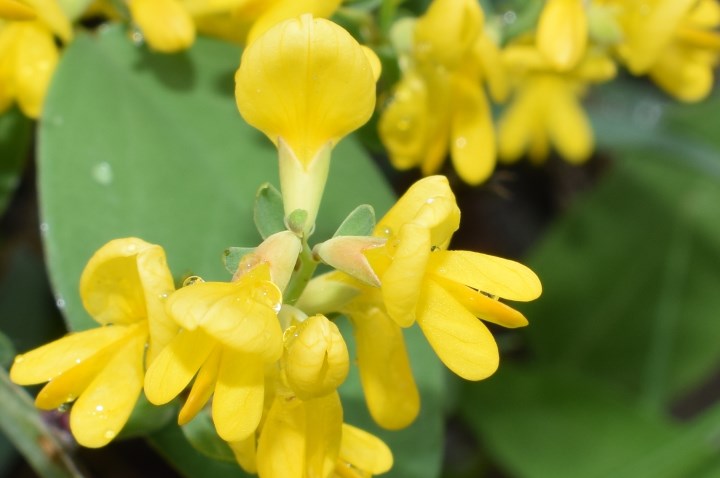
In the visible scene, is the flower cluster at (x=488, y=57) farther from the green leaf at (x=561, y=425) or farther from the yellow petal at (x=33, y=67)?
the green leaf at (x=561, y=425)

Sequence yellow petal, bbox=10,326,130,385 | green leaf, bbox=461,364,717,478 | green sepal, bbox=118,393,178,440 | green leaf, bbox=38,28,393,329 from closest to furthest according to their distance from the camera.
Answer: yellow petal, bbox=10,326,130,385, green sepal, bbox=118,393,178,440, green leaf, bbox=38,28,393,329, green leaf, bbox=461,364,717,478

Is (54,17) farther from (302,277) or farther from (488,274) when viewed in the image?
(488,274)

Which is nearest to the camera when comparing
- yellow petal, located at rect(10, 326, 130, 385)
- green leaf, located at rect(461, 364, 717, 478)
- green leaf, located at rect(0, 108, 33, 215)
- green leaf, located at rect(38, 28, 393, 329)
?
yellow petal, located at rect(10, 326, 130, 385)

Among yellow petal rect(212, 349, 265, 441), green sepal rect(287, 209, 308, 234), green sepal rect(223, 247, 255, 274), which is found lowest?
yellow petal rect(212, 349, 265, 441)

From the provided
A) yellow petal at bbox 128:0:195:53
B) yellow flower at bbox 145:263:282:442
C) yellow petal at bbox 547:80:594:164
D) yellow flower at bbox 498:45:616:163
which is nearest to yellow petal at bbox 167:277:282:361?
yellow flower at bbox 145:263:282:442

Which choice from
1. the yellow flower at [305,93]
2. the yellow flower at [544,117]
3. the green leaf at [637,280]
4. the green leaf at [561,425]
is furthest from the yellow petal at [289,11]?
the green leaf at [637,280]

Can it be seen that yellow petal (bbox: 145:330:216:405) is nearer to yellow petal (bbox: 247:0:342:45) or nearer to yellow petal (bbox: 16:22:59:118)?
yellow petal (bbox: 247:0:342:45)
